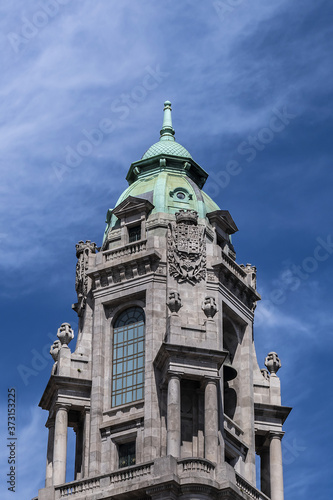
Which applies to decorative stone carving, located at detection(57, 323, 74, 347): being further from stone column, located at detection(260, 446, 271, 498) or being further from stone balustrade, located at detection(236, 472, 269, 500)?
stone balustrade, located at detection(236, 472, 269, 500)

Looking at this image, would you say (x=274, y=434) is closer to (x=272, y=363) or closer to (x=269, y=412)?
(x=269, y=412)

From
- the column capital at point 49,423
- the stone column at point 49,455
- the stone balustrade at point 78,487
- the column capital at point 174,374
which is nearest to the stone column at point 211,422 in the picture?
the column capital at point 174,374

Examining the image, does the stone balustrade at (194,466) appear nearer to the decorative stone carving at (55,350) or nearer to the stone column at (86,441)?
the stone column at (86,441)

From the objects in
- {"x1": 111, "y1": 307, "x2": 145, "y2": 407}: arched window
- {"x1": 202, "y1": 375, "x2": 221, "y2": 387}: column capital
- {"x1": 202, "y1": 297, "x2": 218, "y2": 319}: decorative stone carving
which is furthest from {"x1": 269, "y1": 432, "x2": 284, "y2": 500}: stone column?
{"x1": 111, "y1": 307, "x2": 145, "y2": 407}: arched window

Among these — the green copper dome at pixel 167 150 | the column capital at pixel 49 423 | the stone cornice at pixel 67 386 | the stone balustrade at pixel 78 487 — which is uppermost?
the green copper dome at pixel 167 150

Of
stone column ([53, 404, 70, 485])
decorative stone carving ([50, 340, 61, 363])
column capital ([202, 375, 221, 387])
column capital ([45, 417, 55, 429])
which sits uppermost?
decorative stone carving ([50, 340, 61, 363])

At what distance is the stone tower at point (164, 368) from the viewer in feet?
265

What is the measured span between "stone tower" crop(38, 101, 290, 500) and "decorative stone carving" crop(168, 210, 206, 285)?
0.08 metres

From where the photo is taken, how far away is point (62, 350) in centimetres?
8775

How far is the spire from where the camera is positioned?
99.5 metres

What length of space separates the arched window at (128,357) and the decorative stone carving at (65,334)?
8.07ft

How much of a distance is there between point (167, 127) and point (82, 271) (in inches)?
532

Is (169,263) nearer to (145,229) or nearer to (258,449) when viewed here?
(145,229)

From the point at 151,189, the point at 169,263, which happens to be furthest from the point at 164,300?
the point at 151,189
